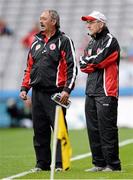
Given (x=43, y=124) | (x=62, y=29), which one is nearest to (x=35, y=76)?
(x=43, y=124)

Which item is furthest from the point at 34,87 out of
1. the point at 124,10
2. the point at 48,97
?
the point at 124,10

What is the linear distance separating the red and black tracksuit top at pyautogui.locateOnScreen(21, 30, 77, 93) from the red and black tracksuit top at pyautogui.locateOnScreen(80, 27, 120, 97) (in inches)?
7.9

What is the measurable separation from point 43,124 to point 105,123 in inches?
33.7

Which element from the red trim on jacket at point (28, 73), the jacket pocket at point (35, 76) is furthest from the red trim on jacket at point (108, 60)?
the red trim on jacket at point (28, 73)

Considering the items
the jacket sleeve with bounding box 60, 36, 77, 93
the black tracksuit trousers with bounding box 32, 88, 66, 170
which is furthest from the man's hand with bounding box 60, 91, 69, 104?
the black tracksuit trousers with bounding box 32, 88, 66, 170

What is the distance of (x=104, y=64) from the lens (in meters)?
10.3

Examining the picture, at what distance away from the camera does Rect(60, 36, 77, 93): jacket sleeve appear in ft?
34.1

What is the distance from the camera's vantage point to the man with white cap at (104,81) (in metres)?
10.3

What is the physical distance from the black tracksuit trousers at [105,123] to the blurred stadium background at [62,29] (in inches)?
509

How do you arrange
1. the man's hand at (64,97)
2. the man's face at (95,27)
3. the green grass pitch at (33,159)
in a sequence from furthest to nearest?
the man's face at (95,27) < the man's hand at (64,97) < the green grass pitch at (33,159)

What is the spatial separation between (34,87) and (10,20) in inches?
800

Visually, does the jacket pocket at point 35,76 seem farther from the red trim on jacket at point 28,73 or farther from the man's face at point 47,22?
the man's face at point 47,22

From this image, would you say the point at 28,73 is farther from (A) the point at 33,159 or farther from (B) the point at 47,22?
(A) the point at 33,159

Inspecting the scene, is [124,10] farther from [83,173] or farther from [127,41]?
[83,173]
